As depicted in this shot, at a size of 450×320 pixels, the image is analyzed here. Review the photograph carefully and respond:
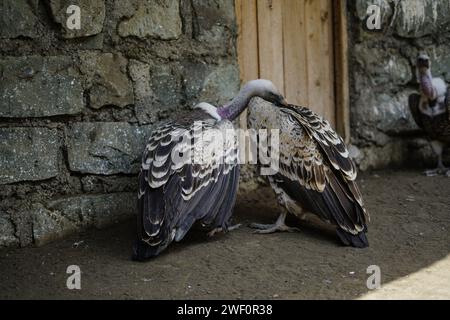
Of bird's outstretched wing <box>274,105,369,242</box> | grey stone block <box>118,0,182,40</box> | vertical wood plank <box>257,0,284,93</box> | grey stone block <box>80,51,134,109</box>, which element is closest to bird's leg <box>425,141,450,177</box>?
vertical wood plank <box>257,0,284,93</box>

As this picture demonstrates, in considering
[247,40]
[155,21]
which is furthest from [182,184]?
[247,40]

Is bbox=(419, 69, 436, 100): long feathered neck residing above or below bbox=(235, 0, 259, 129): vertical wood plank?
below

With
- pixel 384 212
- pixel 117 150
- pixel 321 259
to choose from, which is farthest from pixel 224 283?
pixel 384 212

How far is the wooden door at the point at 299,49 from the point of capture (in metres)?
5.19

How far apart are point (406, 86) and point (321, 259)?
9.73 ft

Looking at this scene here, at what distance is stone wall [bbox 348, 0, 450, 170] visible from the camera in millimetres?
5824

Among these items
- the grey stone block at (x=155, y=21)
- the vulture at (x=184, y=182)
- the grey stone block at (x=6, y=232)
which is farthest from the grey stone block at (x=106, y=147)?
the grey stone block at (x=155, y=21)

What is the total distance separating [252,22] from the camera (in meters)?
5.18

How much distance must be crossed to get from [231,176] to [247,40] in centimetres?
152

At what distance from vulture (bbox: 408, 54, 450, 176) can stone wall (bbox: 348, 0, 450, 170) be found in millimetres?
217

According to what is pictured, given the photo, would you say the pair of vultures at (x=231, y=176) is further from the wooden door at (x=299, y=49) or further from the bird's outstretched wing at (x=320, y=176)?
the wooden door at (x=299, y=49)

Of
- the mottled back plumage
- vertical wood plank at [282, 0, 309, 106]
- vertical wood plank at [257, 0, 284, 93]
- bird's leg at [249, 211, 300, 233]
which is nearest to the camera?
the mottled back plumage

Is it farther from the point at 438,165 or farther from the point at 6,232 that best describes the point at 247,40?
the point at 6,232

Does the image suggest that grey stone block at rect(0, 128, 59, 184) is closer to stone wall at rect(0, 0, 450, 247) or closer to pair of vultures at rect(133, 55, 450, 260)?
stone wall at rect(0, 0, 450, 247)
